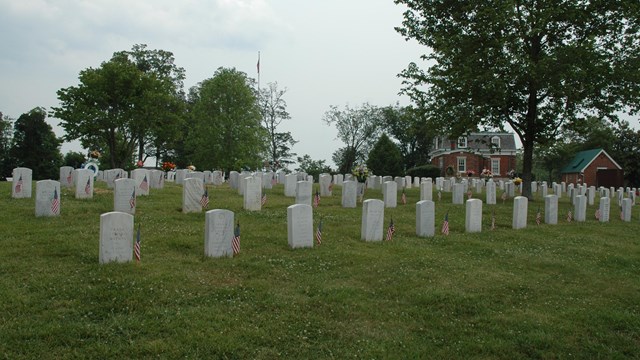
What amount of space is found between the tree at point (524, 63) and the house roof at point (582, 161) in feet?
114

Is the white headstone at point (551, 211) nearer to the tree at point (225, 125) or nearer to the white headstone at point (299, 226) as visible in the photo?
the white headstone at point (299, 226)

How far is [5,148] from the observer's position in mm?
46625

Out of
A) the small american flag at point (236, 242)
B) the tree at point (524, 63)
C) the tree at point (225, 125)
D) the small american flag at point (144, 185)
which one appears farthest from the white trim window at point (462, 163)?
the small american flag at point (236, 242)

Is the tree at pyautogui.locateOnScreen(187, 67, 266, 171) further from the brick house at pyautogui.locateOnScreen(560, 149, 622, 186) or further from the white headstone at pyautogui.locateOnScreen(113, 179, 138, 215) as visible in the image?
the brick house at pyautogui.locateOnScreen(560, 149, 622, 186)

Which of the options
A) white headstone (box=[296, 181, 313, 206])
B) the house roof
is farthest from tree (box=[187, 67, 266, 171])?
the house roof

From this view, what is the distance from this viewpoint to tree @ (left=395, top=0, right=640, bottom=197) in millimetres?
18672

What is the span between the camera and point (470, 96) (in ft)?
67.1

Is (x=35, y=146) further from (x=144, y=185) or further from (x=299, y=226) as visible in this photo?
(x=299, y=226)

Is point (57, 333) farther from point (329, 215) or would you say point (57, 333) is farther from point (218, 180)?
point (218, 180)

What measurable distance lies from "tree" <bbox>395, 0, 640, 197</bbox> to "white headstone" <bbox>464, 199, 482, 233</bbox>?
7582 millimetres

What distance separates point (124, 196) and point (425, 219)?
24.4ft

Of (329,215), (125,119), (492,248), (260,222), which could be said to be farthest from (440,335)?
(125,119)

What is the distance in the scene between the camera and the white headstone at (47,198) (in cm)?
1094

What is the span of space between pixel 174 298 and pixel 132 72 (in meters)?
29.0
